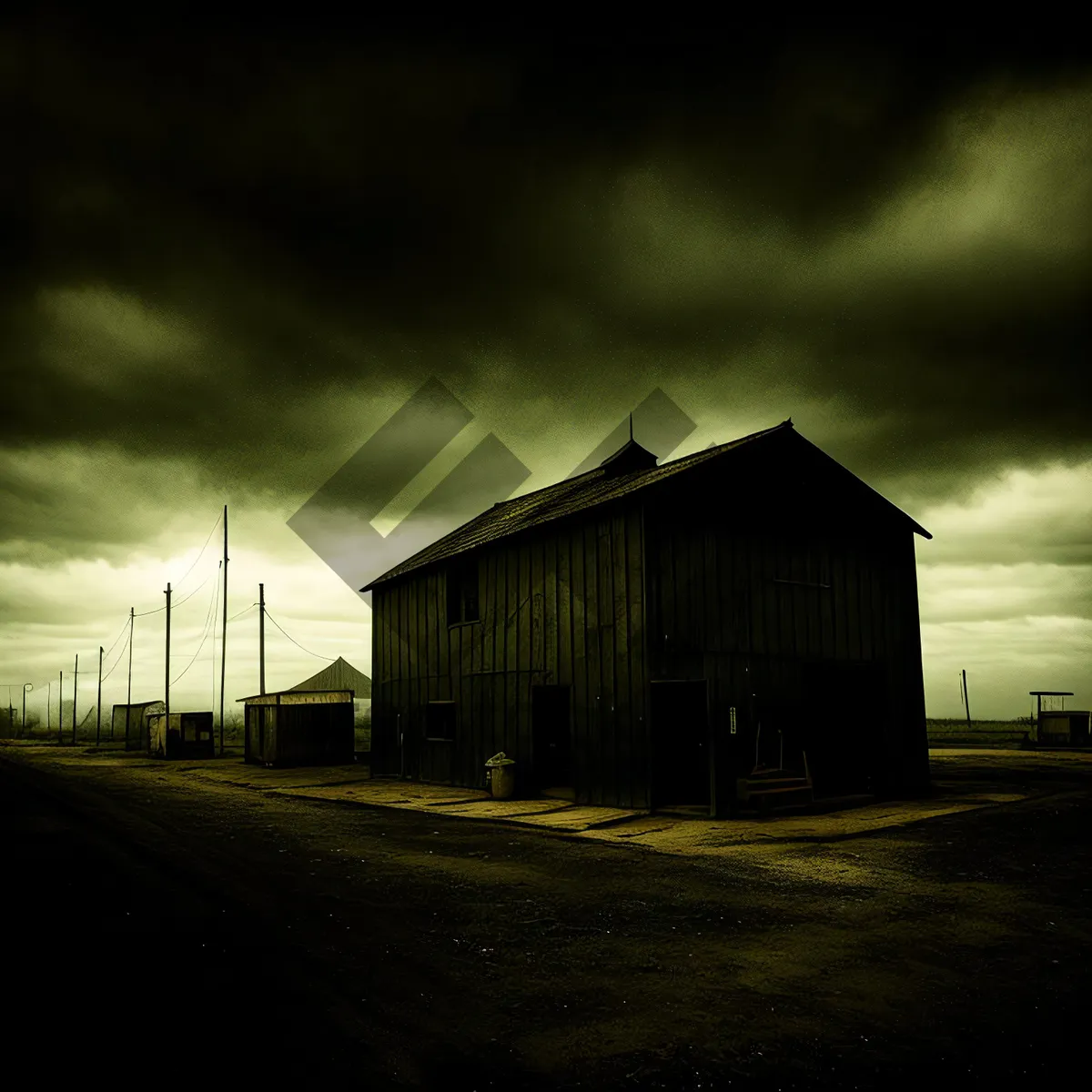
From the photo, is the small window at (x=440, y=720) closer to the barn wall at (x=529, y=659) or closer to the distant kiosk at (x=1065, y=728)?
the barn wall at (x=529, y=659)

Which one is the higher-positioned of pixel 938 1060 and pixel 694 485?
pixel 694 485

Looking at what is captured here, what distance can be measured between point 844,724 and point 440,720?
10603mm

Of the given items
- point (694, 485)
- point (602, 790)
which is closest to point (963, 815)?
point (602, 790)

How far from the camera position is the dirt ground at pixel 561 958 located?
Result: 4.88 metres

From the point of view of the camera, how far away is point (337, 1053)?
4879 mm

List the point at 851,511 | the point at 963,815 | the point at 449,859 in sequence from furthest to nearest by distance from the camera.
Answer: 1. the point at 851,511
2. the point at 963,815
3. the point at 449,859

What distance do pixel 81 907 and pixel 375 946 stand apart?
11.5 feet

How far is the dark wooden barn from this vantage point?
16500mm

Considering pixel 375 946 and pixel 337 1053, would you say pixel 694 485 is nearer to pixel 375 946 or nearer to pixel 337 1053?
pixel 375 946

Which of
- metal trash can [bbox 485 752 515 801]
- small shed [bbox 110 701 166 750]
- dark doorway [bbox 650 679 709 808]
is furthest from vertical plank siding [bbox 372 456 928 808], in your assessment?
small shed [bbox 110 701 166 750]

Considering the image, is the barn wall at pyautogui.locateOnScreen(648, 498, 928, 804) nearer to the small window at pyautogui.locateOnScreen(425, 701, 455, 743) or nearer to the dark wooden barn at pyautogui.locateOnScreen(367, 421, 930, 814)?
the dark wooden barn at pyautogui.locateOnScreen(367, 421, 930, 814)

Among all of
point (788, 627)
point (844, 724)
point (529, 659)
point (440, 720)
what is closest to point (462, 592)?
point (440, 720)

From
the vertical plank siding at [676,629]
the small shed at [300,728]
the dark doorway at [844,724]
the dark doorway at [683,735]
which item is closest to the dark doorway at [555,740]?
the vertical plank siding at [676,629]

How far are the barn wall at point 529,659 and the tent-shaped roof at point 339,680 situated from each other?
4427 centimetres
